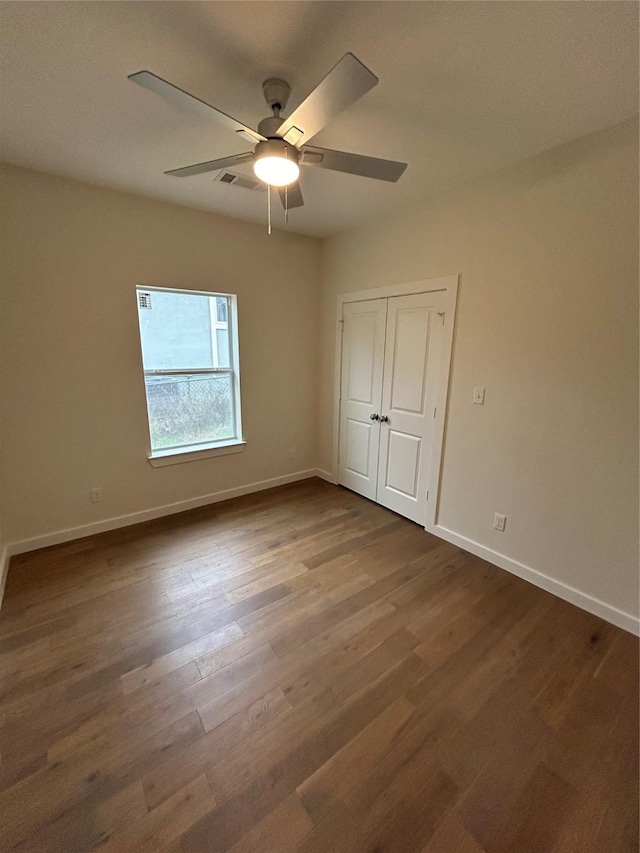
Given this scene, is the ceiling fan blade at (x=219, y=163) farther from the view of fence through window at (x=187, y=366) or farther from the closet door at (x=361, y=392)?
the closet door at (x=361, y=392)

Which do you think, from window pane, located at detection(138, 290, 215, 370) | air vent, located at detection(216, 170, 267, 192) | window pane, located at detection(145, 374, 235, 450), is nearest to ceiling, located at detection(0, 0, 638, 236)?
air vent, located at detection(216, 170, 267, 192)

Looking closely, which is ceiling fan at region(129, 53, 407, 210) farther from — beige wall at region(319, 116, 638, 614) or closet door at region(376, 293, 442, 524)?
closet door at region(376, 293, 442, 524)

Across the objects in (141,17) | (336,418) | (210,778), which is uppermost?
(141,17)

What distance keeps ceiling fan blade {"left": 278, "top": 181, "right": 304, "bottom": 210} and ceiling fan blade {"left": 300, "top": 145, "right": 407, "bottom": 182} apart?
205 millimetres

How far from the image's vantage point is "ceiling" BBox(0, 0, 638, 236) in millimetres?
1181

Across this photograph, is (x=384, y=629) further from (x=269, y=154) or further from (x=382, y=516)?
(x=269, y=154)

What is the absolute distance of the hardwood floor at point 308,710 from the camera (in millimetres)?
1128

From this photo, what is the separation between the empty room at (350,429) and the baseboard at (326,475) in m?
0.34

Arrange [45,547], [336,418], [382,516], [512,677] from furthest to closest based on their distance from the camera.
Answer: [336,418]
[382,516]
[45,547]
[512,677]

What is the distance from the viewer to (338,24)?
→ 1.21 meters

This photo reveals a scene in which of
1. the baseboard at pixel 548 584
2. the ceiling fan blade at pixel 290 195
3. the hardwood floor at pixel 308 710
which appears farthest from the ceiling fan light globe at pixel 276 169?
the baseboard at pixel 548 584

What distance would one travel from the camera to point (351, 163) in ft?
5.08

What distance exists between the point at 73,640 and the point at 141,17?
274cm

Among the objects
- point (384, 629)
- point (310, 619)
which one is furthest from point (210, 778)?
point (384, 629)
